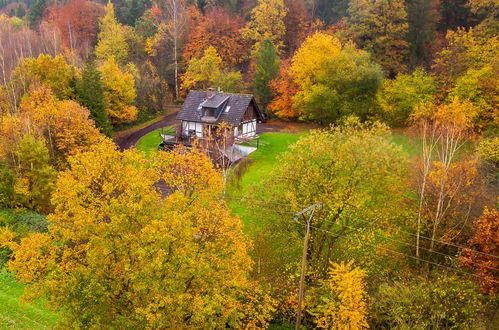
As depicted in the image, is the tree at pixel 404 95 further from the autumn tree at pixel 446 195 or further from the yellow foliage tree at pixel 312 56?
the autumn tree at pixel 446 195

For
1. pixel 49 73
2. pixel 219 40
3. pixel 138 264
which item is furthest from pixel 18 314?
pixel 219 40

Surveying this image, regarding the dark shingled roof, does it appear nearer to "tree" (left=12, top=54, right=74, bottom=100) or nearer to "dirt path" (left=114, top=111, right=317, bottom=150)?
"dirt path" (left=114, top=111, right=317, bottom=150)

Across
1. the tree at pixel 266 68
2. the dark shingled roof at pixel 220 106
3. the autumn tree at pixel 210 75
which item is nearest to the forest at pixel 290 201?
the tree at pixel 266 68

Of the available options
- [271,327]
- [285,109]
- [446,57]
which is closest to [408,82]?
[446,57]

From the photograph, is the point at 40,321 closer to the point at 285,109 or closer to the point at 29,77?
the point at 29,77

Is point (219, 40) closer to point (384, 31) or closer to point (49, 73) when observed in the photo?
point (384, 31)

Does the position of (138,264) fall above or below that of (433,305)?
above
